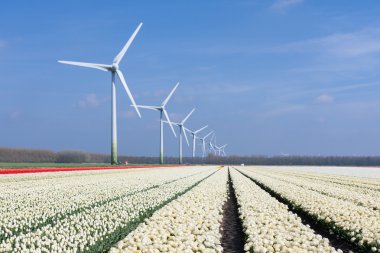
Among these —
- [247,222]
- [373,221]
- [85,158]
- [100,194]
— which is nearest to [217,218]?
[247,222]

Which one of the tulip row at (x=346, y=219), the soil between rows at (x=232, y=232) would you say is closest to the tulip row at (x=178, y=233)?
the soil between rows at (x=232, y=232)

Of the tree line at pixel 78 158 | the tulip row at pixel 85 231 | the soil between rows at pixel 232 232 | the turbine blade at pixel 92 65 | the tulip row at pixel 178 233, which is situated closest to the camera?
the tulip row at pixel 85 231

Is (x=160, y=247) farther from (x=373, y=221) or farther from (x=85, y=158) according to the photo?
(x=85, y=158)

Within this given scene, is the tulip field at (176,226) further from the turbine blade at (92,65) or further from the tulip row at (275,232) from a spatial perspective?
the turbine blade at (92,65)

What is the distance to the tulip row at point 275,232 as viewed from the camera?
33.3 ft

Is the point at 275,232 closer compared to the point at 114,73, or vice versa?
the point at 275,232

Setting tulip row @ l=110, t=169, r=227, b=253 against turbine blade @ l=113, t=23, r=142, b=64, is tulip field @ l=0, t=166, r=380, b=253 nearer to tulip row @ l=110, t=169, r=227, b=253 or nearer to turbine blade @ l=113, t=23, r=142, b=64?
tulip row @ l=110, t=169, r=227, b=253

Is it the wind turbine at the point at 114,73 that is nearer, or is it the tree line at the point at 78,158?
the wind turbine at the point at 114,73

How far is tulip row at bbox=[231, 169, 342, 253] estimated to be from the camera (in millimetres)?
10148

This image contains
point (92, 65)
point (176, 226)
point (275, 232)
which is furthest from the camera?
point (92, 65)

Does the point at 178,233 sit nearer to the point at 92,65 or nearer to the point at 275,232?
the point at 275,232

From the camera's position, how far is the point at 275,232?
1210 centimetres

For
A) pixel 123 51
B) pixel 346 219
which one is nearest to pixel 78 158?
pixel 123 51

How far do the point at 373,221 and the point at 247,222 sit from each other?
12.7 feet
